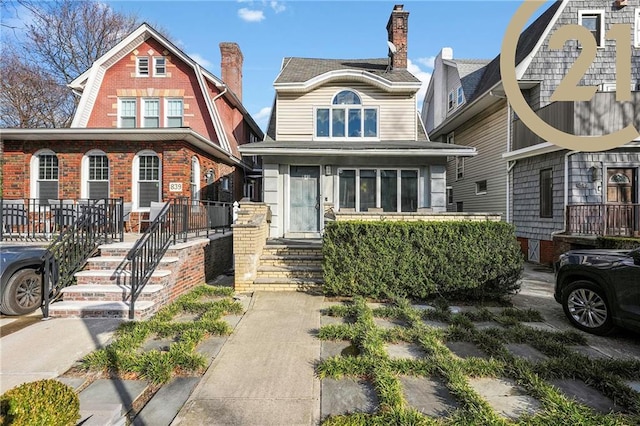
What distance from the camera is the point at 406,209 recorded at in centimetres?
1081

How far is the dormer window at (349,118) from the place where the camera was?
11.2 m

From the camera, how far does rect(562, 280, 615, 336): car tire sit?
15.2 ft

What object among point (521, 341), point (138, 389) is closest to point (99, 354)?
point (138, 389)

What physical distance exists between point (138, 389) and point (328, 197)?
8196 millimetres

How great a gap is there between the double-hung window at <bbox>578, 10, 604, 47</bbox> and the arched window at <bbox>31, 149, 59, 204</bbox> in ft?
64.2

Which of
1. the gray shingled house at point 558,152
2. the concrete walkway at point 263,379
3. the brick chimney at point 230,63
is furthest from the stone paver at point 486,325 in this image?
the brick chimney at point 230,63

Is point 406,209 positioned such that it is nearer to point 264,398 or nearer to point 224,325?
point 224,325

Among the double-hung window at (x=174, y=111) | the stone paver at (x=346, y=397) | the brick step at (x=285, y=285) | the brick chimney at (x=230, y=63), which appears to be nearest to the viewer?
the stone paver at (x=346, y=397)

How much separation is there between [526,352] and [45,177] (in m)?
14.6

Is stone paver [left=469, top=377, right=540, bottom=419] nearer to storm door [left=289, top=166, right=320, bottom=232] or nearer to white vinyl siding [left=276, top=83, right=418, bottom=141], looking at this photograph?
storm door [left=289, top=166, right=320, bottom=232]

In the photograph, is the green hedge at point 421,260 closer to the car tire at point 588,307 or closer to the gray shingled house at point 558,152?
the car tire at point 588,307

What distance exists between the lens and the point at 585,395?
3166mm

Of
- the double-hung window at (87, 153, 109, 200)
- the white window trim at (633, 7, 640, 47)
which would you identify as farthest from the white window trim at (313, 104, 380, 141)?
the white window trim at (633, 7, 640, 47)

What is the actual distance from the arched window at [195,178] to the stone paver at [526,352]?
10551 mm
